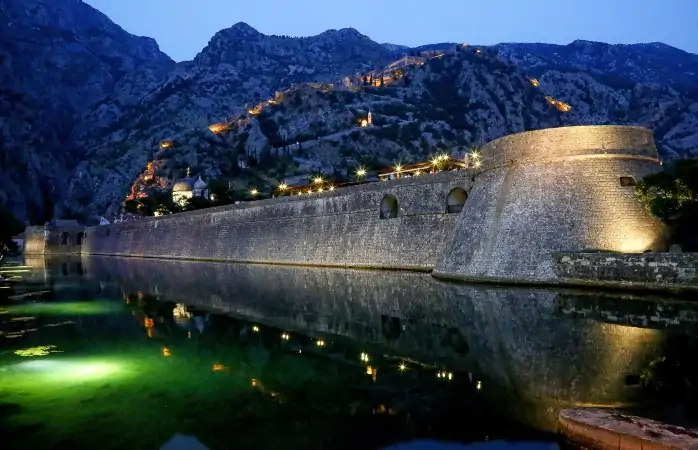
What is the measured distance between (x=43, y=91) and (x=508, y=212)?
162 metres

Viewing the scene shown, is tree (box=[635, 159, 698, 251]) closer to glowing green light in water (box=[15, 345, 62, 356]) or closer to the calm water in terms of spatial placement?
the calm water

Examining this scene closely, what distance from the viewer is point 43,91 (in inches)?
5920

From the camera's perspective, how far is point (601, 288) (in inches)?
870

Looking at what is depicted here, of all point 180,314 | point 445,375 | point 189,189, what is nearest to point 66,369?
point 180,314

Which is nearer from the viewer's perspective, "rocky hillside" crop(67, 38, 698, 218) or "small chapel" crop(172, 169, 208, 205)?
"small chapel" crop(172, 169, 208, 205)

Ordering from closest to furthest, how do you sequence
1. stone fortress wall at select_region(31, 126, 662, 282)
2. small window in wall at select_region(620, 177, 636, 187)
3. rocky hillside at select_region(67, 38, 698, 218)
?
1. stone fortress wall at select_region(31, 126, 662, 282)
2. small window in wall at select_region(620, 177, 636, 187)
3. rocky hillside at select_region(67, 38, 698, 218)

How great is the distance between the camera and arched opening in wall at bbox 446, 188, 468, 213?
1275 inches

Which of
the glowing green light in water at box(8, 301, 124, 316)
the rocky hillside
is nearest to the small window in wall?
the glowing green light in water at box(8, 301, 124, 316)

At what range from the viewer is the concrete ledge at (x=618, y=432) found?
5.85m

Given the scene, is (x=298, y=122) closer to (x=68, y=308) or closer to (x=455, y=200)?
(x=455, y=200)

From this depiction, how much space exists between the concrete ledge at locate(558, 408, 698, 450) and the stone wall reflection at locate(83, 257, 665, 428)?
63 cm

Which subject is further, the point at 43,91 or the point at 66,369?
the point at 43,91

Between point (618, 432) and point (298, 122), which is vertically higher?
point (298, 122)

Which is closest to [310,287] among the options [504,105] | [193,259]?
[193,259]
